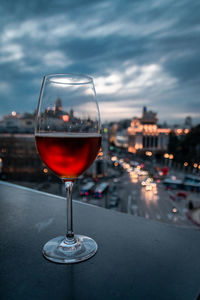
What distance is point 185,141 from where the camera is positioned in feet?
67.1

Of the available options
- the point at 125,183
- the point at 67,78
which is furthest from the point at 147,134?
the point at 67,78

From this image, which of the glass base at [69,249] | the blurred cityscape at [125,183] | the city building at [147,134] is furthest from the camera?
the city building at [147,134]

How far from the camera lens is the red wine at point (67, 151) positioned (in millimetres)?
347

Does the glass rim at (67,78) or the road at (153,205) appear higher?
the glass rim at (67,78)

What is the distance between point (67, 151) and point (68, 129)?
0.04 meters

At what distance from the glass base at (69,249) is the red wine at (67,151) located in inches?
3.7

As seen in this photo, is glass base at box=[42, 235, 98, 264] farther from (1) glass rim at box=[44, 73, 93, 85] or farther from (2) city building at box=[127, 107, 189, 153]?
(2) city building at box=[127, 107, 189, 153]

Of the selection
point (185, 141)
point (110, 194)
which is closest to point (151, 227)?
point (110, 194)

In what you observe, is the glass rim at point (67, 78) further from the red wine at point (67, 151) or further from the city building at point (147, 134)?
the city building at point (147, 134)

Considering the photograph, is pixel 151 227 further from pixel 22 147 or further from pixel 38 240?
pixel 22 147

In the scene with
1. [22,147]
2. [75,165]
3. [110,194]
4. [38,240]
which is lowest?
[110,194]

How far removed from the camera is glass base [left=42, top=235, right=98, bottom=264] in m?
0.30

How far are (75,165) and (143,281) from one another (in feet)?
0.58

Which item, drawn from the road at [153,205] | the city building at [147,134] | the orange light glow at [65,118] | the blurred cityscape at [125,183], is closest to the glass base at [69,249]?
the orange light glow at [65,118]
